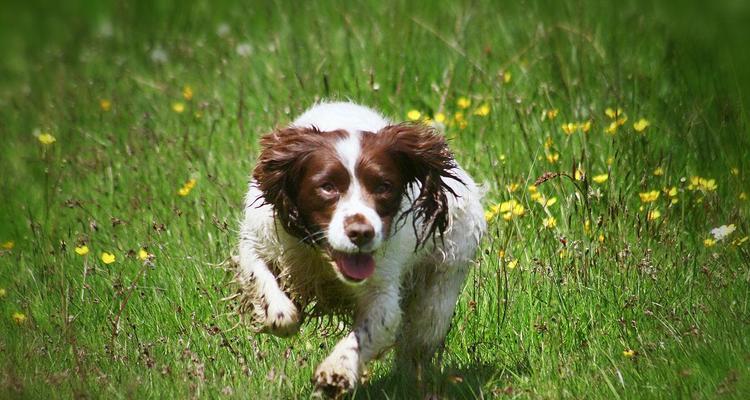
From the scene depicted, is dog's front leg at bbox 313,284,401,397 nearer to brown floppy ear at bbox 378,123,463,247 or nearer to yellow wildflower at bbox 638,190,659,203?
brown floppy ear at bbox 378,123,463,247

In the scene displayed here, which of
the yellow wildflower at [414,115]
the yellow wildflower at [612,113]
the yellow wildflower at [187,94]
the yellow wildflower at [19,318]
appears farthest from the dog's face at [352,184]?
the yellow wildflower at [187,94]

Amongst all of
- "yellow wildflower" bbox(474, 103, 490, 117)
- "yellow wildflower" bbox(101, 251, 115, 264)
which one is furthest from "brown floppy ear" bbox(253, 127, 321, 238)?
"yellow wildflower" bbox(474, 103, 490, 117)

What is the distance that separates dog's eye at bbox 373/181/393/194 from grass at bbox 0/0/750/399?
2.47 feet

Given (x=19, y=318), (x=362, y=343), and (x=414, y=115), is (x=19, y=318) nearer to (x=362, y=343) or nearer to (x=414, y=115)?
(x=362, y=343)

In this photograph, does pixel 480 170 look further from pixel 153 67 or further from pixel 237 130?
pixel 153 67

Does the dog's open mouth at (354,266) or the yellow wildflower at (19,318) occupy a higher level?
the dog's open mouth at (354,266)

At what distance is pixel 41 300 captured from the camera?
5.12 m

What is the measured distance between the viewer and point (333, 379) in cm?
391

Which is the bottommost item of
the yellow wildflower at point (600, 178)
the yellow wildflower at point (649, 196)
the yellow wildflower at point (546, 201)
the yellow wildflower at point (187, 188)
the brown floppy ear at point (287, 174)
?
the yellow wildflower at point (187, 188)

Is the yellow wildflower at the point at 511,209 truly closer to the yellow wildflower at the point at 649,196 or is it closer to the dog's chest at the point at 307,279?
A: the yellow wildflower at the point at 649,196

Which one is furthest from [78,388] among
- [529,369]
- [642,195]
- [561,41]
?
[561,41]

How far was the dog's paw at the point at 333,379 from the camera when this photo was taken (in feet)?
12.9

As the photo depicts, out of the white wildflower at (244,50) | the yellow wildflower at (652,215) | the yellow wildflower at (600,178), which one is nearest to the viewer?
the yellow wildflower at (652,215)

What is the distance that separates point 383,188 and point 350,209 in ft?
0.70
